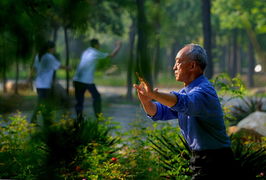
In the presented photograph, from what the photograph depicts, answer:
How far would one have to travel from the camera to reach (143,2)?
1.97m

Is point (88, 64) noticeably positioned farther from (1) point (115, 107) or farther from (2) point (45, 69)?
(1) point (115, 107)

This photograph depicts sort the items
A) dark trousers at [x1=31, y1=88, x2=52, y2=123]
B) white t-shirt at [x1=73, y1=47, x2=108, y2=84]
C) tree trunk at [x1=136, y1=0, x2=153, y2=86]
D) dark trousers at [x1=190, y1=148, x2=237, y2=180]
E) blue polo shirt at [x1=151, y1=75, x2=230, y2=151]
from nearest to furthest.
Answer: tree trunk at [x1=136, y1=0, x2=153, y2=86] < white t-shirt at [x1=73, y1=47, x2=108, y2=84] < dark trousers at [x1=31, y1=88, x2=52, y2=123] < blue polo shirt at [x1=151, y1=75, x2=230, y2=151] < dark trousers at [x1=190, y1=148, x2=237, y2=180]

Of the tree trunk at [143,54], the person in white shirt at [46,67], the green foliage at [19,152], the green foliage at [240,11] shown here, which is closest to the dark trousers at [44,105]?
the person in white shirt at [46,67]

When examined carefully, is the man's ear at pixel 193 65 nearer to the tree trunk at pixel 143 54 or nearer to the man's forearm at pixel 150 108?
the man's forearm at pixel 150 108

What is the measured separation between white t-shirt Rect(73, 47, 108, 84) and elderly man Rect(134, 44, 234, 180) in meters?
0.68

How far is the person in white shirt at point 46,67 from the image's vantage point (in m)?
1.91

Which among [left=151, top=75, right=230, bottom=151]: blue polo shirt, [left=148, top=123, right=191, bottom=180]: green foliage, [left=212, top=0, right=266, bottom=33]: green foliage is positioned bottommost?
[left=148, top=123, right=191, bottom=180]: green foliage

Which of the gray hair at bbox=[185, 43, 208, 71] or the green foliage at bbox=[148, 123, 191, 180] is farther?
the green foliage at bbox=[148, 123, 191, 180]

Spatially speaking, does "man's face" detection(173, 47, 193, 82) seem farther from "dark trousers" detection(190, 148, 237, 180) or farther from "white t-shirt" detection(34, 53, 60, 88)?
"white t-shirt" detection(34, 53, 60, 88)

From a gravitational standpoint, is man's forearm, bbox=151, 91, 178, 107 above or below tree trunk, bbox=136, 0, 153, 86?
below

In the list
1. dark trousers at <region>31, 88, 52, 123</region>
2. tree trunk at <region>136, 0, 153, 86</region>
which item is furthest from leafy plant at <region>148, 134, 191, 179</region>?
tree trunk at <region>136, 0, 153, 86</region>

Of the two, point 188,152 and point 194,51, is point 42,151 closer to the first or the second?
point 194,51

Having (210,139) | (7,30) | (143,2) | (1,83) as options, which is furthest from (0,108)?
(210,139)

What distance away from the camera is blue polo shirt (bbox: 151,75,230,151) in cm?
248
